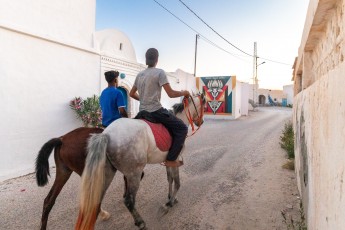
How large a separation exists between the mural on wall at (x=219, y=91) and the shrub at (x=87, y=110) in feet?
46.4

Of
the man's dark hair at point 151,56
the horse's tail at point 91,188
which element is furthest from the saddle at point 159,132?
the horse's tail at point 91,188

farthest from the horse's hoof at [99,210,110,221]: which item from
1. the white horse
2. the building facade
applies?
the building facade

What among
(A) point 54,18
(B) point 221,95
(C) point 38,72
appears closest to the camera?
(C) point 38,72

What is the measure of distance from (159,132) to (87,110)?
13.6 ft

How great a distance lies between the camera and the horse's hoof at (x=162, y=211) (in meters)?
3.87

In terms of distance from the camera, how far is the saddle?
3.54 m

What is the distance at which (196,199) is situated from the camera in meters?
4.46

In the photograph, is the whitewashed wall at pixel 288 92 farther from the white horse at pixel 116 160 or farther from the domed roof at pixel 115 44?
the white horse at pixel 116 160

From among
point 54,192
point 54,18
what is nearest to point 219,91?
point 54,18

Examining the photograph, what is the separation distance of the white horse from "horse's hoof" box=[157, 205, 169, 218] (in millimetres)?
545

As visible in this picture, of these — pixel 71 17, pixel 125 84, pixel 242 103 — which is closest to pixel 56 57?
pixel 71 17

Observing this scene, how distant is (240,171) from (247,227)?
2.71 metres

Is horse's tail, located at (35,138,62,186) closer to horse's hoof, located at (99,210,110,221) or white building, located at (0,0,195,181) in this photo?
horse's hoof, located at (99,210,110,221)

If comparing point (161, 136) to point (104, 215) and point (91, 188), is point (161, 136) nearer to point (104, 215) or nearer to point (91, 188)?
point (91, 188)
